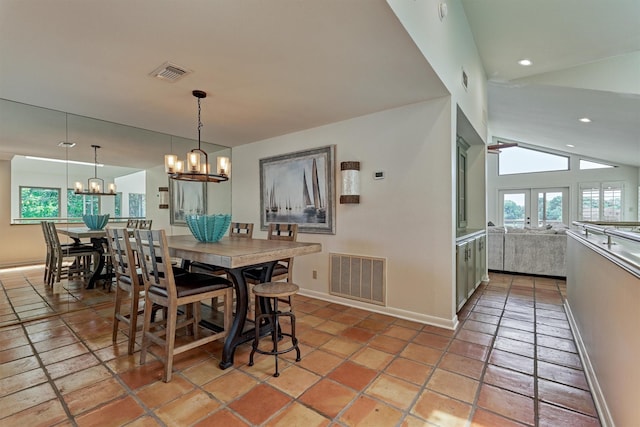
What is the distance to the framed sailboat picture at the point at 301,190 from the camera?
3771mm

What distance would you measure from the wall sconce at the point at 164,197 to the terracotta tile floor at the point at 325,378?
1.72 metres

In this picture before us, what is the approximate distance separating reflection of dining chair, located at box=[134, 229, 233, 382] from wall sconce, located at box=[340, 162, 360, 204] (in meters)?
1.76

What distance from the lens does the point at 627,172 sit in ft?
28.0

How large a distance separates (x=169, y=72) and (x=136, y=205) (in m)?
2.40

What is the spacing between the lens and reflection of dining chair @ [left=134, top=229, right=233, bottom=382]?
1964 mm

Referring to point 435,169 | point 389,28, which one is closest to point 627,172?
point 435,169

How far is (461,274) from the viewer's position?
326 centimetres

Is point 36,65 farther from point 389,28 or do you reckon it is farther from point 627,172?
point 627,172

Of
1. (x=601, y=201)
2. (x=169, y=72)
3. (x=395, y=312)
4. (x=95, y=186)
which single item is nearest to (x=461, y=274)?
(x=395, y=312)

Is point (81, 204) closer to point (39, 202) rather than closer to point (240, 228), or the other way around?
point (39, 202)

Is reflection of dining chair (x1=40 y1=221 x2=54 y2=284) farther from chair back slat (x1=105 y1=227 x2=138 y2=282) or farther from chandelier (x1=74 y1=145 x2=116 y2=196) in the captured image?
chair back slat (x1=105 y1=227 x2=138 y2=282)

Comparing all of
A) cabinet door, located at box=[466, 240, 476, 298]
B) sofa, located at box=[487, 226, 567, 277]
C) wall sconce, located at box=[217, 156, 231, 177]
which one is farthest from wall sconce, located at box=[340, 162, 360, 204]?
sofa, located at box=[487, 226, 567, 277]

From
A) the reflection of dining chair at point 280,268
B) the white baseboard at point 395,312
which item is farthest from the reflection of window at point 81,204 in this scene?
the white baseboard at point 395,312

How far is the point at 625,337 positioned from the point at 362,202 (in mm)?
2441
